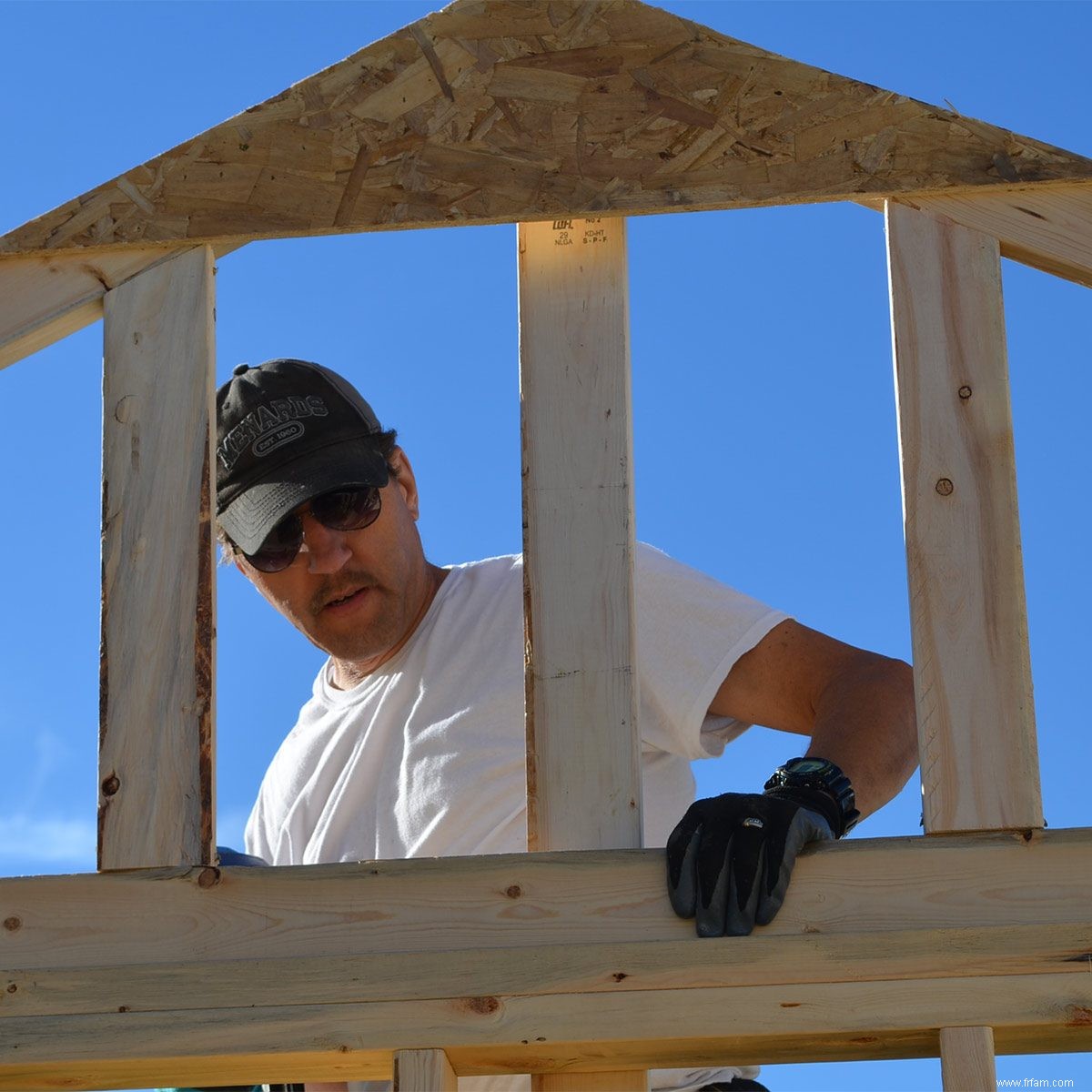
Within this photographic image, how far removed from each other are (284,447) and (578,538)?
1.18 m

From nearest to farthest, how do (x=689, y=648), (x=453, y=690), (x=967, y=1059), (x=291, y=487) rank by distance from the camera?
(x=967, y=1059) → (x=689, y=648) → (x=453, y=690) → (x=291, y=487)

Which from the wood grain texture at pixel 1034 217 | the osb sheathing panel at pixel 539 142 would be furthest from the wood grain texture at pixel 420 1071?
the wood grain texture at pixel 1034 217

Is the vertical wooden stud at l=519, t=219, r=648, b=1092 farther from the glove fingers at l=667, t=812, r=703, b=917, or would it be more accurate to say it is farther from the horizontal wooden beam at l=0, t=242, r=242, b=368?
the horizontal wooden beam at l=0, t=242, r=242, b=368

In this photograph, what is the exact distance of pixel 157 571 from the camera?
2621 millimetres

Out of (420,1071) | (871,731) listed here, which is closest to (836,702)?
(871,731)

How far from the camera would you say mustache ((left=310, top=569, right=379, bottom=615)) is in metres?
3.60

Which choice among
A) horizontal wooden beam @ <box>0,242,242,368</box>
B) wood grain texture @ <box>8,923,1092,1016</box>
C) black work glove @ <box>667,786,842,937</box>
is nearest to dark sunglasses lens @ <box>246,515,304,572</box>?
horizontal wooden beam @ <box>0,242,242,368</box>

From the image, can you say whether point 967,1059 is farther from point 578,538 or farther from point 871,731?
point 578,538

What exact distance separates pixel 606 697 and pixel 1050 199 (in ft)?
3.45

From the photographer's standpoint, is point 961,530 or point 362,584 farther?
point 362,584

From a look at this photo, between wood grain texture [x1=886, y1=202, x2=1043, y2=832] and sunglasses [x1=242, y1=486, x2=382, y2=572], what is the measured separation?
4.49 feet

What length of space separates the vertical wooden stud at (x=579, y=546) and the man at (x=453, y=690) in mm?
176

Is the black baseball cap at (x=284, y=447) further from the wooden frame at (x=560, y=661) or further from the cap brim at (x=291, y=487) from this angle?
the wooden frame at (x=560, y=661)

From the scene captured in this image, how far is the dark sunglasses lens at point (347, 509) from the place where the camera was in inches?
141
